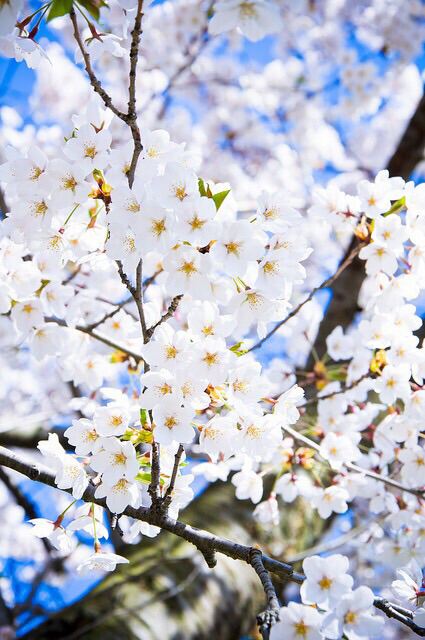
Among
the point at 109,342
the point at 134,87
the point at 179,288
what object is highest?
the point at 134,87

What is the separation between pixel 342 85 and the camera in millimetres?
3879

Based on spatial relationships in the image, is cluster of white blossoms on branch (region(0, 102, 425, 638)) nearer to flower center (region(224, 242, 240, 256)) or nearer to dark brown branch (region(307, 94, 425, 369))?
flower center (region(224, 242, 240, 256))

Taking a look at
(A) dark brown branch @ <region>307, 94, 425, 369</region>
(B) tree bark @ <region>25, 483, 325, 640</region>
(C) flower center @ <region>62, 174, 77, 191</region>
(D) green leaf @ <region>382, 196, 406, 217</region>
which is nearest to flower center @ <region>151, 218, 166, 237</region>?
(C) flower center @ <region>62, 174, 77, 191</region>

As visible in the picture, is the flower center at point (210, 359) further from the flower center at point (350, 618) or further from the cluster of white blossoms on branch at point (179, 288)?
the flower center at point (350, 618)

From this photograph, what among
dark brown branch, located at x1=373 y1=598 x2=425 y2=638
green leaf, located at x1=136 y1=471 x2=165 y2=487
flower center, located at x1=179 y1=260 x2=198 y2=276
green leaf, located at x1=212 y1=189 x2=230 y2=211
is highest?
green leaf, located at x1=212 y1=189 x2=230 y2=211

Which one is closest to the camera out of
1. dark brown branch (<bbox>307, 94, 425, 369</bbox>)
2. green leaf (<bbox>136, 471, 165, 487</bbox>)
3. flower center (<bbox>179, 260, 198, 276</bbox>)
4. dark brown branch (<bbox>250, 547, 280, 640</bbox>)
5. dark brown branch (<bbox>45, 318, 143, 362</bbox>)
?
dark brown branch (<bbox>250, 547, 280, 640</bbox>)

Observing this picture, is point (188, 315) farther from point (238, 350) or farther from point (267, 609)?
point (267, 609)

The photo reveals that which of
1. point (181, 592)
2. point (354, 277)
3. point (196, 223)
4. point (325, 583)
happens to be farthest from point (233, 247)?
point (354, 277)

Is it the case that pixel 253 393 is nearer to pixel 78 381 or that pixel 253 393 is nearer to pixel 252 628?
pixel 78 381

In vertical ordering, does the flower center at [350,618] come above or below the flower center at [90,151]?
below

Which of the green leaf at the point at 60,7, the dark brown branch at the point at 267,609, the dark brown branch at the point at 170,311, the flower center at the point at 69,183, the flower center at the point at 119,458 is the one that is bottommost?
the dark brown branch at the point at 267,609

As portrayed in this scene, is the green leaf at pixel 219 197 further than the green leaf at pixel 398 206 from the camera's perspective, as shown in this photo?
No

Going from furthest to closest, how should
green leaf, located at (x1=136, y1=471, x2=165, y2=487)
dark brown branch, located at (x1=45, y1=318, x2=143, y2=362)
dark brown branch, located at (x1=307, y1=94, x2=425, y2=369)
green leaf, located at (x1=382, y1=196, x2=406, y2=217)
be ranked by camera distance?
dark brown branch, located at (x1=307, y1=94, x2=425, y2=369) < dark brown branch, located at (x1=45, y1=318, x2=143, y2=362) < green leaf, located at (x1=382, y1=196, x2=406, y2=217) < green leaf, located at (x1=136, y1=471, x2=165, y2=487)

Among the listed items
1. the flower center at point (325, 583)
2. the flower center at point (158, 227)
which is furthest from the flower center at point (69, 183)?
the flower center at point (325, 583)
